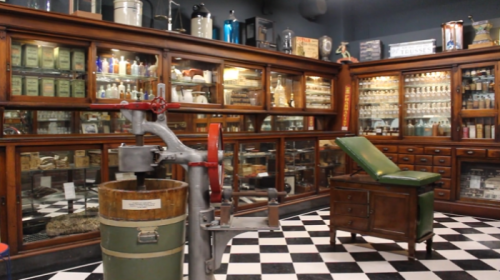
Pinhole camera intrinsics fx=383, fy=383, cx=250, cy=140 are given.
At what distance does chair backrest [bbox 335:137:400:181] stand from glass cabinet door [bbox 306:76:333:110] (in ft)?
7.70

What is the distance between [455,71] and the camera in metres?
5.71

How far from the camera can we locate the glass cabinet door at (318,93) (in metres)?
6.48

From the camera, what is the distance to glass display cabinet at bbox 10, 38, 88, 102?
3.50m

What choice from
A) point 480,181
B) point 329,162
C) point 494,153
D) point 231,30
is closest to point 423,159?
point 480,181

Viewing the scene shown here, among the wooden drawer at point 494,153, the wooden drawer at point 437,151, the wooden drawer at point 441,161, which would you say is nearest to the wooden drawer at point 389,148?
the wooden drawer at point 437,151

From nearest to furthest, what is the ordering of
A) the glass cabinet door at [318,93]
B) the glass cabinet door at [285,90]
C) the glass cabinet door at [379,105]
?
the glass cabinet door at [285,90] → the glass cabinet door at [318,93] → the glass cabinet door at [379,105]

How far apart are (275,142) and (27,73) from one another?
3.18 metres

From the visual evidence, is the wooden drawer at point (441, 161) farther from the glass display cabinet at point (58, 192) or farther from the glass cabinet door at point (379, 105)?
the glass display cabinet at point (58, 192)

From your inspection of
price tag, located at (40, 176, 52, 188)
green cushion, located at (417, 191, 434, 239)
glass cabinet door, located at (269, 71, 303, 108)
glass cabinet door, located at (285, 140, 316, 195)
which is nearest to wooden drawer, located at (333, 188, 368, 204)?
green cushion, located at (417, 191, 434, 239)

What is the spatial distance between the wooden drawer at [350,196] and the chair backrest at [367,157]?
25 cm

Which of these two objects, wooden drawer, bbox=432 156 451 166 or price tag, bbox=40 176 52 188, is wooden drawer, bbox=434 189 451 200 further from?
price tag, bbox=40 176 52 188

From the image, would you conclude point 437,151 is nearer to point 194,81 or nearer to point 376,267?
point 376,267

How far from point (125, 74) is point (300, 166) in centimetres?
308

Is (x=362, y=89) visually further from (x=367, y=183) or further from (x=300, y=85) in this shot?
(x=367, y=183)
